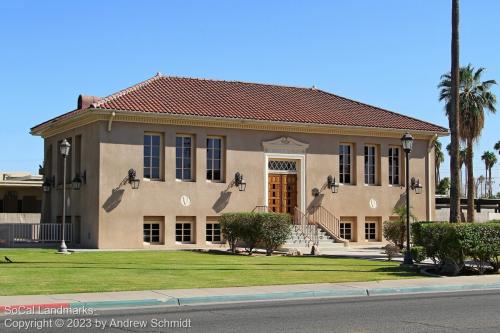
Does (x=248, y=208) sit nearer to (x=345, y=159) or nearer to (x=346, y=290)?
(x=345, y=159)

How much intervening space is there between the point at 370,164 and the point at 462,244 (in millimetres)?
17146

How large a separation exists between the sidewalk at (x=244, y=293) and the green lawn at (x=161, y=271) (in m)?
0.81

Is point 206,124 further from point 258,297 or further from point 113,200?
point 258,297

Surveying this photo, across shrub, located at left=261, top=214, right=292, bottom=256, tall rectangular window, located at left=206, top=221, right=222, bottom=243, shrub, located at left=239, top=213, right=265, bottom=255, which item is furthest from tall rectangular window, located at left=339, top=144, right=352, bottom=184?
shrub, located at left=239, top=213, right=265, bottom=255

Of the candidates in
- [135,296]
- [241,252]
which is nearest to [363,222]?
[241,252]

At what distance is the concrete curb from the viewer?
12906 millimetres

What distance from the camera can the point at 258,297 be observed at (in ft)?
48.9

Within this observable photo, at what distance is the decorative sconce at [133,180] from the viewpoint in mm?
30578

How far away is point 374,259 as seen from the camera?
2641 cm

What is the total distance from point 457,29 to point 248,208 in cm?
1312

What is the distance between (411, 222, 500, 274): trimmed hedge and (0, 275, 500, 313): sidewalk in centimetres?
110

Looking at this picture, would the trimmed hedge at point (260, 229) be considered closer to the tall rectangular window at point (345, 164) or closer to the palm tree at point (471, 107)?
the tall rectangular window at point (345, 164)

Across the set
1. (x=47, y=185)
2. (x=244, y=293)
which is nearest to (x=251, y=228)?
(x=47, y=185)

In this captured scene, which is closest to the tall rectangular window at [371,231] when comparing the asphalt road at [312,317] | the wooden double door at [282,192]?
the wooden double door at [282,192]
